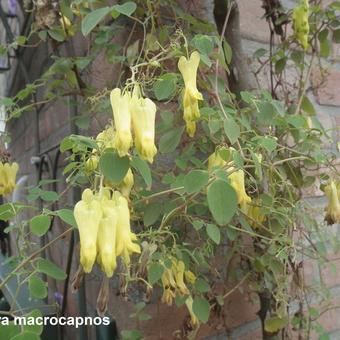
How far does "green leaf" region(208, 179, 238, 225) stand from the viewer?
0.42 meters

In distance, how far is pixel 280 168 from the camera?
2.41 ft

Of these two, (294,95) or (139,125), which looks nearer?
(139,125)

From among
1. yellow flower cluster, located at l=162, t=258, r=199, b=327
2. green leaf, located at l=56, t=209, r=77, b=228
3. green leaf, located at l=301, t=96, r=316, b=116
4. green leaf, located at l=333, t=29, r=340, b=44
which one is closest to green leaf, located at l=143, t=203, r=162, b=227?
yellow flower cluster, located at l=162, t=258, r=199, b=327

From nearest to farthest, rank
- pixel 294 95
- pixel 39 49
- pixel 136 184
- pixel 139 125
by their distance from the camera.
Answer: pixel 139 125, pixel 136 184, pixel 294 95, pixel 39 49

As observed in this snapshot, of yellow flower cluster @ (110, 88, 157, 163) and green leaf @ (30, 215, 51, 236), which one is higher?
yellow flower cluster @ (110, 88, 157, 163)

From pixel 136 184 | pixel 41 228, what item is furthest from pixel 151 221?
pixel 41 228

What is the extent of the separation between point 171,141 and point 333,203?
0.93 ft

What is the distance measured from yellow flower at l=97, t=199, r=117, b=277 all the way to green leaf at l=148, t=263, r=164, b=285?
0.18m

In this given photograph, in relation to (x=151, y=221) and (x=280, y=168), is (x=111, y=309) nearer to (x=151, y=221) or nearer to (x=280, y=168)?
(x=151, y=221)

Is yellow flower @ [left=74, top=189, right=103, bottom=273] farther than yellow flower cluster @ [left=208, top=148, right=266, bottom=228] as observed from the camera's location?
No

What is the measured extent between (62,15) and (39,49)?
2.10ft

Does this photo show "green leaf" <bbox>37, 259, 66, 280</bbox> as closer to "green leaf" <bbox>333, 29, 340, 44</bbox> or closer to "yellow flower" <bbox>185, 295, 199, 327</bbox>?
"yellow flower" <bbox>185, 295, 199, 327</bbox>

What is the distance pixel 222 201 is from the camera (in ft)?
1.41

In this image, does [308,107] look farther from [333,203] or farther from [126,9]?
[126,9]
